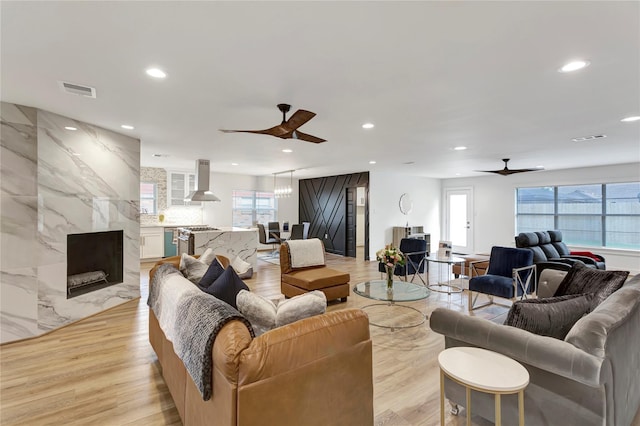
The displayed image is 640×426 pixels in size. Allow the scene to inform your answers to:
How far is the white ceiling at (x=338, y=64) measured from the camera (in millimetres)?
1723

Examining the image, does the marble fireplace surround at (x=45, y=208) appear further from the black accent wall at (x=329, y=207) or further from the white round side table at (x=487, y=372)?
the black accent wall at (x=329, y=207)

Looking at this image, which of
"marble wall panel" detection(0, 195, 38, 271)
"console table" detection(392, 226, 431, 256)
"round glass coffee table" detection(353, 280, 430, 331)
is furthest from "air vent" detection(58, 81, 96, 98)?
"console table" detection(392, 226, 431, 256)

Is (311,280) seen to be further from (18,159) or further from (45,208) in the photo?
(18,159)

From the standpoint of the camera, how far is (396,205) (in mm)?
9219

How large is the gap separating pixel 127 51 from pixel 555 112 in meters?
4.15

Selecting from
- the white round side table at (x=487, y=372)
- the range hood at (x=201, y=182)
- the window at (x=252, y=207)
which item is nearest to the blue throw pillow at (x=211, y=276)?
the white round side table at (x=487, y=372)

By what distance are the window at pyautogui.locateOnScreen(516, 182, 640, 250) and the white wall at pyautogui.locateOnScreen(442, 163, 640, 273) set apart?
0.18m

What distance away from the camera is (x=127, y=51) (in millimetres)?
2121

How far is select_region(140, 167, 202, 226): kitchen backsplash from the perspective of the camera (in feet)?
26.5

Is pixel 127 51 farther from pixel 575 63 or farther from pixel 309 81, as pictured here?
pixel 575 63

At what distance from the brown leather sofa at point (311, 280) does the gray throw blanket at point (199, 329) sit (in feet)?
8.27

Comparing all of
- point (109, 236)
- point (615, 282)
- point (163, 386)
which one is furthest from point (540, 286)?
A: point (109, 236)

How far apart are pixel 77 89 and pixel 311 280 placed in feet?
10.9

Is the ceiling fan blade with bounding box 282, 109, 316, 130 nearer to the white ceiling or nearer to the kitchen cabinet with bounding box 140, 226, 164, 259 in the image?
the white ceiling
